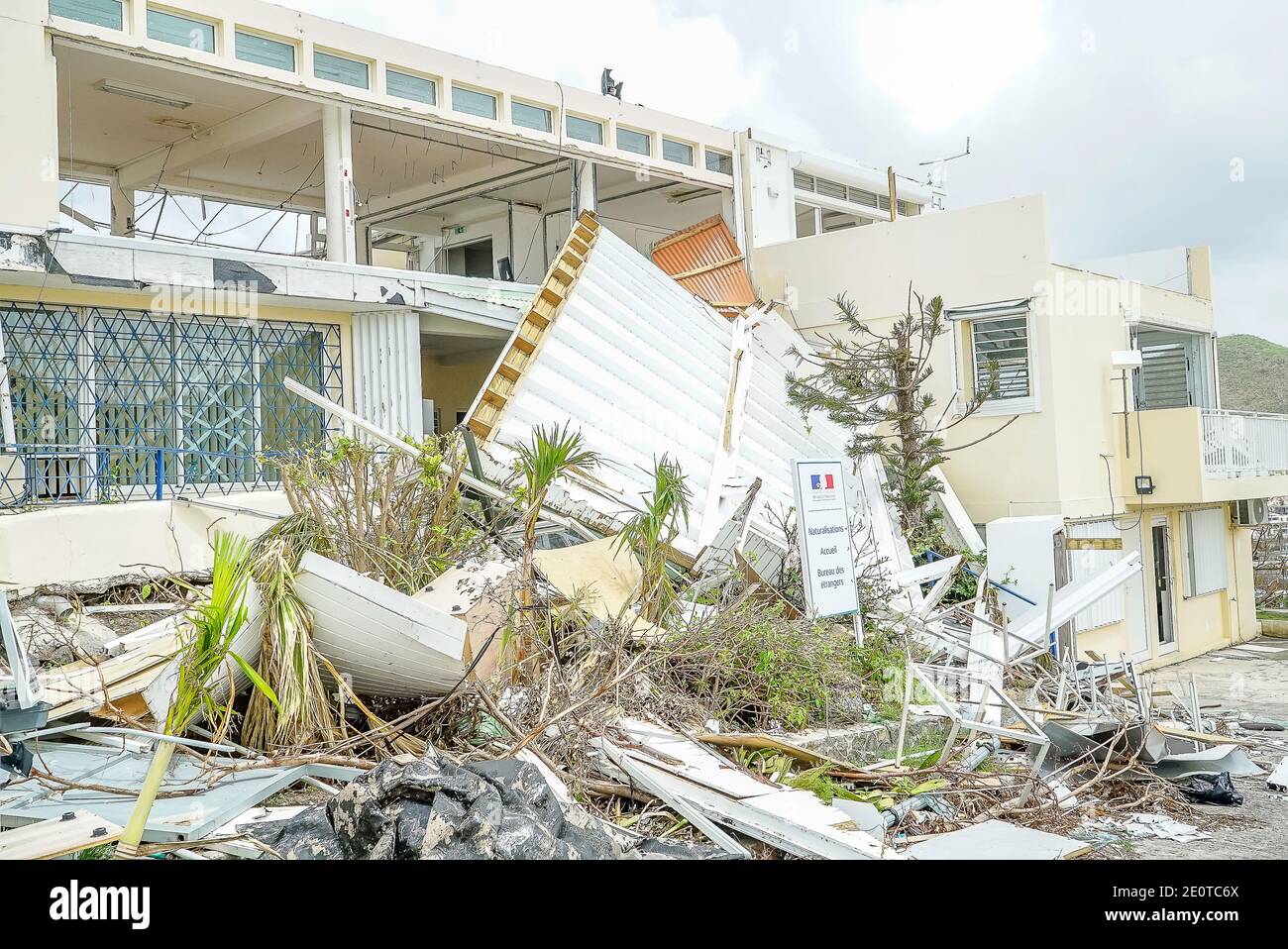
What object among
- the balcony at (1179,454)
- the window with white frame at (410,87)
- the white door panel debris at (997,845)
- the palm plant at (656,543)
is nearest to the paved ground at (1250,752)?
the white door panel debris at (997,845)

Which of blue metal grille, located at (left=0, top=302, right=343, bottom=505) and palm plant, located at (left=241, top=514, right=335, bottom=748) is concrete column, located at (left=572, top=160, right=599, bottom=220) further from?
palm plant, located at (left=241, top=514, right=335, bottom=748)

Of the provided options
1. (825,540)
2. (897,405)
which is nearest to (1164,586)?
(897,405)

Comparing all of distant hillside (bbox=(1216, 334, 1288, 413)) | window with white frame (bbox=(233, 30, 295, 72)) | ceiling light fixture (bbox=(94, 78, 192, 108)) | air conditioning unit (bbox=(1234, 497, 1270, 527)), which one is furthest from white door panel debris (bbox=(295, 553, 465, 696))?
distant hillside (bbox=(1216, 334, 1288, 413))

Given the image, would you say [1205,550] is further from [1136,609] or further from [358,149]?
[358,149]

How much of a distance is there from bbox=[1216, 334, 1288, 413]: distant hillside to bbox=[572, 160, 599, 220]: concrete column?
4224 centimetres

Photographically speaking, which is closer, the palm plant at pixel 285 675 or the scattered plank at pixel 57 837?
the scattered plank at pixel 57 837

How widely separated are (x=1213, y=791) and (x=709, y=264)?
38.8ft

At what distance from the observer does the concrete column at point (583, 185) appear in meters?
15.8

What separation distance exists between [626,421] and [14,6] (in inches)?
274

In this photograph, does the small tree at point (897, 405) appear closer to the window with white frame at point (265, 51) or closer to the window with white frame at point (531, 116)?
the window with white frame at point (531, 116)

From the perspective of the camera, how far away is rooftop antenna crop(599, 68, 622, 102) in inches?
682

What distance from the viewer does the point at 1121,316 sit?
16.4 m

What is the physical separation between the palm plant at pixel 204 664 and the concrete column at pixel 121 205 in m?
13.6
